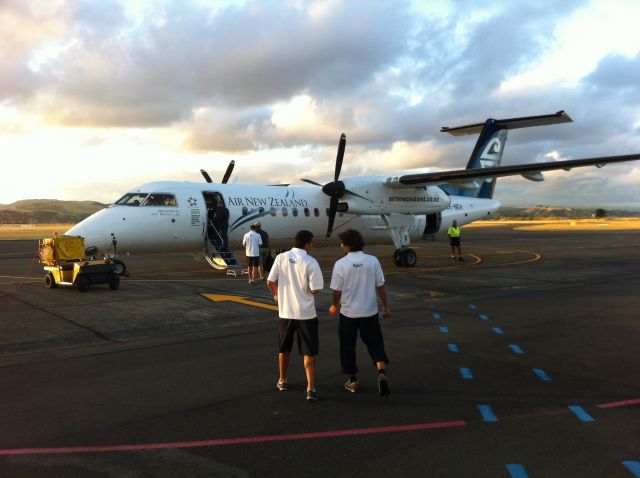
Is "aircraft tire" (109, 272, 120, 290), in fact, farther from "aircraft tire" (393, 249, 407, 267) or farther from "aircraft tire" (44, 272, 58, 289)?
"aircraft tire" (393, 249, 407, 267)

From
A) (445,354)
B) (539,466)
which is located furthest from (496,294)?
(539,466)

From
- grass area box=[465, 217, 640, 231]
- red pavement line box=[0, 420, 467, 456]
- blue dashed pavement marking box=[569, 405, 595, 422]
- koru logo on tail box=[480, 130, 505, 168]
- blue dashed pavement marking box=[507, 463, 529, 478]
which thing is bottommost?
grass area box=[465, 217, 640, 231]

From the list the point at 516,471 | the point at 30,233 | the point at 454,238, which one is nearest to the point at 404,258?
the point at 454,238

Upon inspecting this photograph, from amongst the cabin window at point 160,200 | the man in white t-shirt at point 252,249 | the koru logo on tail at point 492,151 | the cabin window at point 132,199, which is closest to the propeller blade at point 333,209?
the man in white t-shirt at point 252,249

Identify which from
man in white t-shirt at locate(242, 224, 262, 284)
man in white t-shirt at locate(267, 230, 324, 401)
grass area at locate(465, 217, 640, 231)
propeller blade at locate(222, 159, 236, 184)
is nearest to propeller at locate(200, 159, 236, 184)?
propeller blade at locate(222, 159, 236, 184)

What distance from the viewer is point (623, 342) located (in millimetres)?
8109

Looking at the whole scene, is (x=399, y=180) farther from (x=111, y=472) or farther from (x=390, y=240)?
(x=111, y=472)

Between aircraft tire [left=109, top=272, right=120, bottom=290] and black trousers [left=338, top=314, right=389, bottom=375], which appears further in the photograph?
aircraft tire [left=109, top=272, right=120, bottom=290]

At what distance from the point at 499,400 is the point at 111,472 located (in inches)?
154

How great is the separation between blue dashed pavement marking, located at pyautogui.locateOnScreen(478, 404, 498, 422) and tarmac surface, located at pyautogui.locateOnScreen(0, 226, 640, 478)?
1 centimetres

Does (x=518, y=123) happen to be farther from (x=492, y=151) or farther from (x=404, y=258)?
(x=404, y=258)

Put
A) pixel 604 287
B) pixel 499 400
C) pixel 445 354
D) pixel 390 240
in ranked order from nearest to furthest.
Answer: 1. pixel 499 400
2. pixel 445 354
3. pixel 604 287
4. pixel 390 240

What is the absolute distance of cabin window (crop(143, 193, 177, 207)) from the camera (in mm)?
17016

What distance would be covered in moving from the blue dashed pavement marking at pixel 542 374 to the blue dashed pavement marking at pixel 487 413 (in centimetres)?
132
